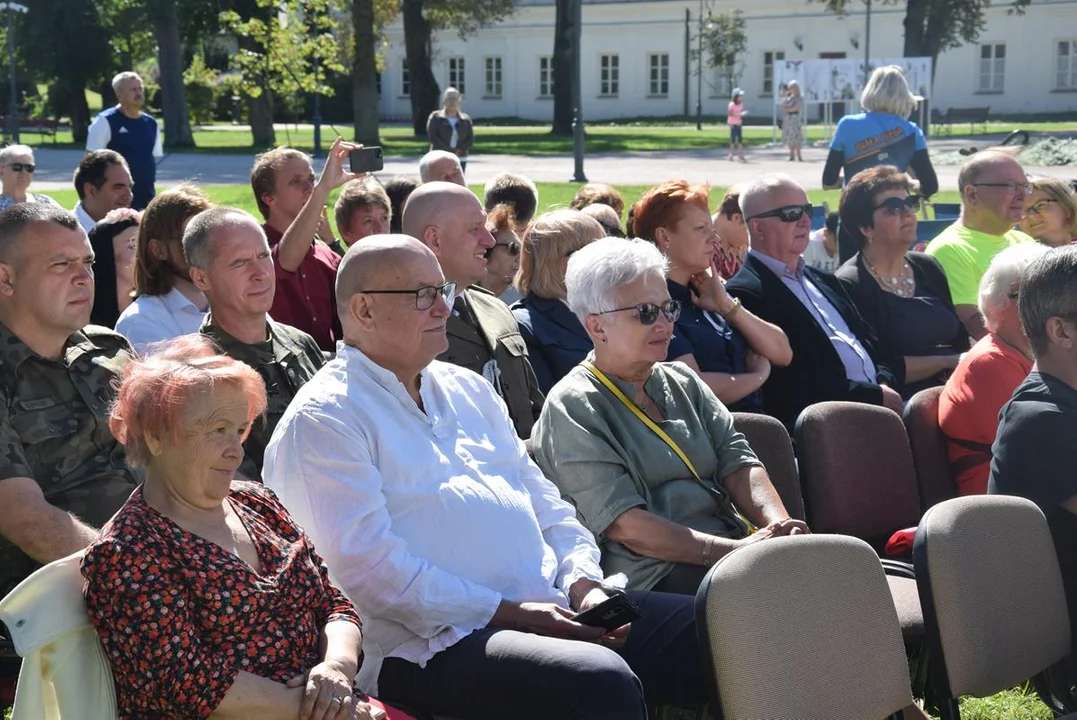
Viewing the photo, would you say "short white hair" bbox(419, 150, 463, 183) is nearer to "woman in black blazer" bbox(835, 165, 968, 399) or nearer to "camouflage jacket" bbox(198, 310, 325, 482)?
"woman in black blazer" bbox(835, 165, 968, 399)

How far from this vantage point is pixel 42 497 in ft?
10.9

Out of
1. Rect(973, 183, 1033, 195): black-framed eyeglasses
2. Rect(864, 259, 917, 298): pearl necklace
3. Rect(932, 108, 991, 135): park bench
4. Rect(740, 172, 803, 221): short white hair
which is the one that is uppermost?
Rect(740, 172, 803, 221): short white hair

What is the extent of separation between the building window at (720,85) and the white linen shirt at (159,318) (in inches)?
1966

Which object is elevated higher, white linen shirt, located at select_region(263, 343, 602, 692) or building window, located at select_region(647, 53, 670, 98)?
building window, located at select_region(647, 53, 670, 98)

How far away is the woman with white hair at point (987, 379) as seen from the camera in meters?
4.70

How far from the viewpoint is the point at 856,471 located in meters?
4.64

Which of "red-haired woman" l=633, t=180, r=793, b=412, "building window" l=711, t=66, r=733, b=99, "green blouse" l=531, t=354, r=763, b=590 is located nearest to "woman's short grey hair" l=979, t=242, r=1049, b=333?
"red-haired woman" l=633, t=180, r=793, b=412

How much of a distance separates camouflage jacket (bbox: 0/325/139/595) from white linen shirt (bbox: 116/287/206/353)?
0.91 meters

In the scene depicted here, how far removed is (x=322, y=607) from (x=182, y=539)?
0.41m

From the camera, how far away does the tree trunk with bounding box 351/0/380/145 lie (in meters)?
34.5

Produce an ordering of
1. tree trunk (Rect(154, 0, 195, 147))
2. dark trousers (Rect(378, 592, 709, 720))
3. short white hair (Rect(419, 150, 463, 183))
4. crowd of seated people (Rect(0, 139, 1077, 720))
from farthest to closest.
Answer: tree trunk (Rect(154, 0, 195, 147)) → short white hair (Rect(419, 150, 463, 183)) → dark trousers (Rect(378, 592, 709, 720)) → crowd of seated people (Rect(0, 139, 1077, 720))

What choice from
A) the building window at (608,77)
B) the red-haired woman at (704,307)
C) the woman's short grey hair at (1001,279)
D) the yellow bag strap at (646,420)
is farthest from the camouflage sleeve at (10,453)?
the building window at (608,77)

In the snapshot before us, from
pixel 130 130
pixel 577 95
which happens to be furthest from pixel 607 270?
pixel 577 95

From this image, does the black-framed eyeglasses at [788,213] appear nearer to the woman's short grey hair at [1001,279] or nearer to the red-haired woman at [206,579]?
the woman's short grey hair at [1001,279]
